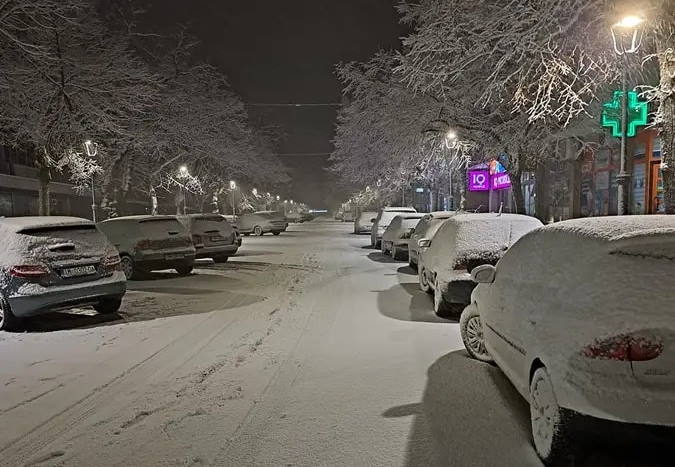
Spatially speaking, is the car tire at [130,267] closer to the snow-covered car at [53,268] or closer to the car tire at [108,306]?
the car tire at [108,306]

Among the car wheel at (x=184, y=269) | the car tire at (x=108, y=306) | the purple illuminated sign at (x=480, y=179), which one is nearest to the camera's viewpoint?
the car tire at (x=108, y=306)

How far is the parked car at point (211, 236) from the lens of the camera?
15969 mm

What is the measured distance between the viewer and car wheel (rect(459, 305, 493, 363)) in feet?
19.1

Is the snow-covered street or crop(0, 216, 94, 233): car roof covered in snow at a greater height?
crop(0, 216, 94, 233): car roof covered in snow

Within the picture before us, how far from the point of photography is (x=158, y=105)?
25641mm

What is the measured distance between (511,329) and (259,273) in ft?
33.5

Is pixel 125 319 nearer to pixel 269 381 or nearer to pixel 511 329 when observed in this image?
pixel 269 381

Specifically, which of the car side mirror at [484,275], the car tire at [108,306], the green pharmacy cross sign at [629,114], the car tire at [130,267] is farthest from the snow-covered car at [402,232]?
the car side mirror at [484,275]

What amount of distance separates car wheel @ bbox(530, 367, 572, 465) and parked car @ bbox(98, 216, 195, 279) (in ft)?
35.3

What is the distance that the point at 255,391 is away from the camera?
16.2 feet

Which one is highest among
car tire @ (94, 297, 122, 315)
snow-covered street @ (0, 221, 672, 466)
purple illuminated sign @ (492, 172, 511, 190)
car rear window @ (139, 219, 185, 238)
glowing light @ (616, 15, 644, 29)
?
glowing light @ (616, 15, 644, 29)

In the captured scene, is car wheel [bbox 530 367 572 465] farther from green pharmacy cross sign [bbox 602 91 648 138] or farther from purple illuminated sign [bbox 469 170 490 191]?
purple illuminated sign [bbox 469 170 490 191]

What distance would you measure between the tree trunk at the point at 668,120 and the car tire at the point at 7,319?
1032 centimetres

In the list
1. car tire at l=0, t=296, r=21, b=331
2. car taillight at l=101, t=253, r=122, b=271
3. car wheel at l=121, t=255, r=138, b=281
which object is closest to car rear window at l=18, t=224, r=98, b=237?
car taillight at l=101, t=253, r=122, b=271
